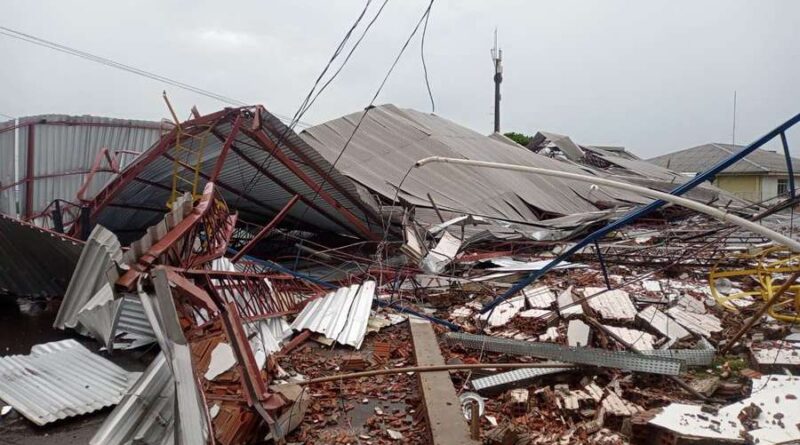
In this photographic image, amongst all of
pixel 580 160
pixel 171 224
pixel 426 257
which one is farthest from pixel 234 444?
pixel 580 160

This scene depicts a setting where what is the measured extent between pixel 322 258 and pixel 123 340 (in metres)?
4.53

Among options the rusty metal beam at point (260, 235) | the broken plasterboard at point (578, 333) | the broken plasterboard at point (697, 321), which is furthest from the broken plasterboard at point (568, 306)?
the rusty metal beam at point (260, 235)

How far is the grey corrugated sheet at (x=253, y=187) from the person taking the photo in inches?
315

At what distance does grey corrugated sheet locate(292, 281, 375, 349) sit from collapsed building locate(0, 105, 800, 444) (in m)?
0.03

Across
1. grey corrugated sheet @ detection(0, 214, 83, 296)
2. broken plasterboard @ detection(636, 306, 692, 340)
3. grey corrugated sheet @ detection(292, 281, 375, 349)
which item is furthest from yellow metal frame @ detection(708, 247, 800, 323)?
grey corrugated sheet @ detection(0, 214, 83, 296)

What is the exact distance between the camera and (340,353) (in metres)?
5.46

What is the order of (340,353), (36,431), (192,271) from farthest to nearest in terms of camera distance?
1. (340,353)
2. (36,431)
3. (192,271)

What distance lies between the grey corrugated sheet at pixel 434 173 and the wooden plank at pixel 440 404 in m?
5.87

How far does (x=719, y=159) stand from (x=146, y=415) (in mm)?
38362

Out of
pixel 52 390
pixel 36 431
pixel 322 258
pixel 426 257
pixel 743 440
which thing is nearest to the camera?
pixel 743 440

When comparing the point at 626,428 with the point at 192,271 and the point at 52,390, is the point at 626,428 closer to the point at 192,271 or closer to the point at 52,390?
the point at 192,271

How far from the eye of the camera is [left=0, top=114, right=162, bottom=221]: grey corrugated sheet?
8672 millimetres

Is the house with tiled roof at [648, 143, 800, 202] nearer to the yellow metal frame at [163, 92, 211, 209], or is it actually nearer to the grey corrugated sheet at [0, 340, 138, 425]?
the yellow metal frame at [163, 92, 211, 209]

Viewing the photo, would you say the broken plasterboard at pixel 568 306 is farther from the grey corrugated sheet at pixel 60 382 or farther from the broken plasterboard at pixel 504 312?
the grey corrugated sheet at pixel 60 382
